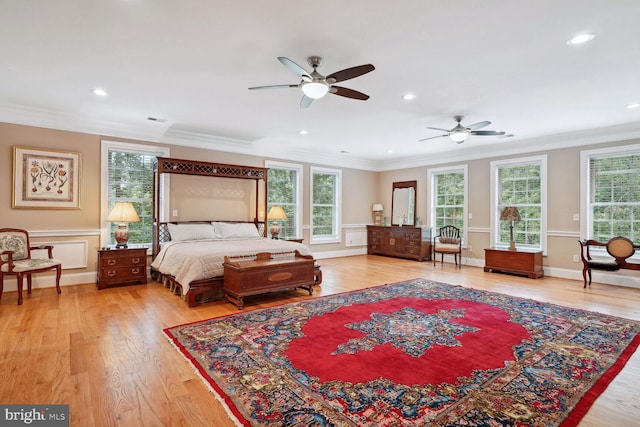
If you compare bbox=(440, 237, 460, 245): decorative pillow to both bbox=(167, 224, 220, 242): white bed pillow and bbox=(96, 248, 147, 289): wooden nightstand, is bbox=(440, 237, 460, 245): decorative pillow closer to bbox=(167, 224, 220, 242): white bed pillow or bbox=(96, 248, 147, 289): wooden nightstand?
bbox=(167, 224, 220, 242): white bed pillow

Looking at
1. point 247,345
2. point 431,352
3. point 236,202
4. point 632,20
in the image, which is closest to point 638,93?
point 632,20

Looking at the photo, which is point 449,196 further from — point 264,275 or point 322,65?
point 322,65

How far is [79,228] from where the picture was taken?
5082mm

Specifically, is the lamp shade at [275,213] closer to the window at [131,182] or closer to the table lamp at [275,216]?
the table lamp at [275,216]

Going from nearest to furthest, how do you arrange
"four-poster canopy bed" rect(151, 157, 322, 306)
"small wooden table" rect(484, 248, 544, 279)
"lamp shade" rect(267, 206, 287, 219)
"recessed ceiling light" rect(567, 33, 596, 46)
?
"recessed ceiling light" rect(567, 33, 596, 46) → "four-poster canopy bed" rect(151, 157, 322, 306) → "small wooden table" rect(484, 248, 544, 279) → "lamp shade" rect(267, 206, 287, 219)

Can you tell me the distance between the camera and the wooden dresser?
7.85 m

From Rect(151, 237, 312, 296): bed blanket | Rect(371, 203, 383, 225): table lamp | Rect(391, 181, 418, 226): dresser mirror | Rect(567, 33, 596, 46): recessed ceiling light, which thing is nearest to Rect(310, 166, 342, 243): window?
Rect(371, 203, 383, 225): table lamp

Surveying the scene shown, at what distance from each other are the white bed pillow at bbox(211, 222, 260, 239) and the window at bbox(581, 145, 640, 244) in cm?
597

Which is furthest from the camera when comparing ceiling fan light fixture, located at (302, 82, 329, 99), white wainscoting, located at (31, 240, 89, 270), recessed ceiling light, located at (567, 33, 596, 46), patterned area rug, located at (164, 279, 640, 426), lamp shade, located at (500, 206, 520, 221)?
lamp shade, located at (500, 206, 520, 221)

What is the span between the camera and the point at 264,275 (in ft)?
13.4

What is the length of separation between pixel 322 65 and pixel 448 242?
213 inches

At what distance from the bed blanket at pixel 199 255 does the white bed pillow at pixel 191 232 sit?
217 millimetres

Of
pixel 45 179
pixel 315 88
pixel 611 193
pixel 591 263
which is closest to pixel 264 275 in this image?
pixel 315 88

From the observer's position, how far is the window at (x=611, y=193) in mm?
5305
